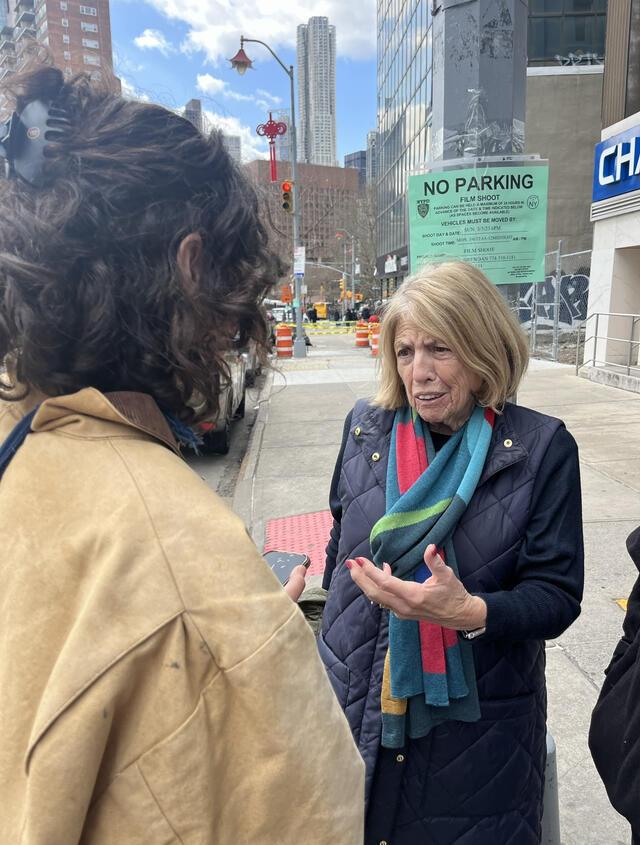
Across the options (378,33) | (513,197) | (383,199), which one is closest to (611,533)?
(513,197)

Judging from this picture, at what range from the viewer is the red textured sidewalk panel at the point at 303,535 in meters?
4.84

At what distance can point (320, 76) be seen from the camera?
379 ft

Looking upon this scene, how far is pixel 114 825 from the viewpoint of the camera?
0.71m

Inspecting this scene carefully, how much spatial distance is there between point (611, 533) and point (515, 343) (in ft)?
11.3

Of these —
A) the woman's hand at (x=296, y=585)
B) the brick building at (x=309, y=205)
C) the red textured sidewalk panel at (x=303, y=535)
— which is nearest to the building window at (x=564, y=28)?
the brick building at (x=309, y=205)

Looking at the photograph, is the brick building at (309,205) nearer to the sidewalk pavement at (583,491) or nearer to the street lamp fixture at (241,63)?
the sidewalk pavement at (583,491)

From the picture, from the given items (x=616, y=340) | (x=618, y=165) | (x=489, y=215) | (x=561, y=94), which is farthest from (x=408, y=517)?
(x=561, y=94)

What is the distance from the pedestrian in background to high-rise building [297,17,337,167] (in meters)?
108

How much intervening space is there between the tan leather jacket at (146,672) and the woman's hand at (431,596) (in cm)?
66

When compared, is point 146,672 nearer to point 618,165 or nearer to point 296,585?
point 296,585

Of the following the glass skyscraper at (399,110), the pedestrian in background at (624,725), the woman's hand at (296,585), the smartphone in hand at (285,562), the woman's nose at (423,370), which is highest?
the glass skyscraper at (399,110)

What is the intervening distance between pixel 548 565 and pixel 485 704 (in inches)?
15.0

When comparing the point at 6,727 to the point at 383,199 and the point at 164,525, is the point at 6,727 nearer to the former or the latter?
the point at 164,525

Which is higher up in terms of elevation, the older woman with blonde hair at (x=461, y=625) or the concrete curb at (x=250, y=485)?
the older woman with blonde hair at (x=461, y=625)
